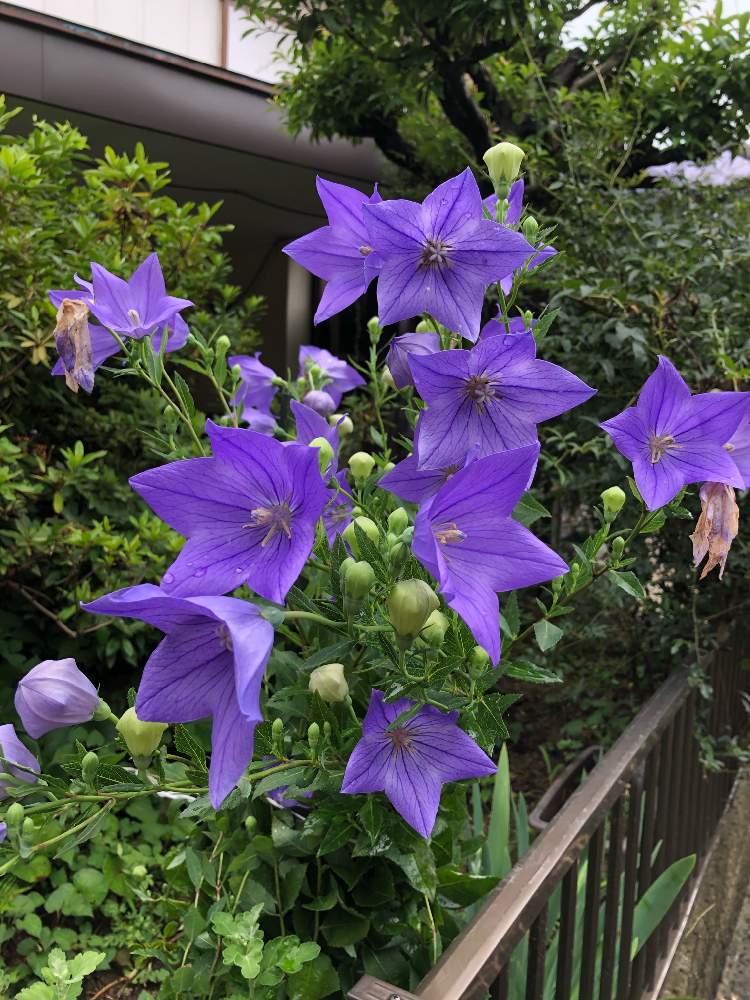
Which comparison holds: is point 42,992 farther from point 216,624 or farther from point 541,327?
A: point 541,327

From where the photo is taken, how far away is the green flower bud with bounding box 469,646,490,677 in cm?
67

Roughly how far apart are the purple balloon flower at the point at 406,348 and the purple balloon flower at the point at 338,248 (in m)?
0.07

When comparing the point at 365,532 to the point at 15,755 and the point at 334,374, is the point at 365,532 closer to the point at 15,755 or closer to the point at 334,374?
the point at 15,755

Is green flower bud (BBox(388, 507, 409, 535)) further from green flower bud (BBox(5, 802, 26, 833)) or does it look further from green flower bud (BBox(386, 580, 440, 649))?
green flower bud (BBox(5, 802, 26, 833))

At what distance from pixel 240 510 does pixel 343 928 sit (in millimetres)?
611

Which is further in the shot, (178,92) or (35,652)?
(178,92)

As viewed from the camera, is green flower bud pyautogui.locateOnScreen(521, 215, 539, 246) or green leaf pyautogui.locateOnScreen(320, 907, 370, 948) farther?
green leaf pyautogui.locateOnScreen(320, 907, 370, 948)

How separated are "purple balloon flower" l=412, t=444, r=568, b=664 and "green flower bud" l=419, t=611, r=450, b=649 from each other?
5 cm

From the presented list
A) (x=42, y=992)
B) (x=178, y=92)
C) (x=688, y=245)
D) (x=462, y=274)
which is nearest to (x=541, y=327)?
(x=462, y=274)

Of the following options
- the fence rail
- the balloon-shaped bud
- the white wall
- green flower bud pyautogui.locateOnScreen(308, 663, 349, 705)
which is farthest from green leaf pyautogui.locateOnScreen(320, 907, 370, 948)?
the white wall

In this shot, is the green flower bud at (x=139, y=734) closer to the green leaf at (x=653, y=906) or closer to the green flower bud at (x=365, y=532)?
the green flower bud at (x=365, y=532)

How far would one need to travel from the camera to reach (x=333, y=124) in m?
3.46

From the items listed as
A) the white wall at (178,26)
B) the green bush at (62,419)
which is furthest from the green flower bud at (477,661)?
the white wall at (178,26)

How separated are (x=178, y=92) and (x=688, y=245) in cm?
305
